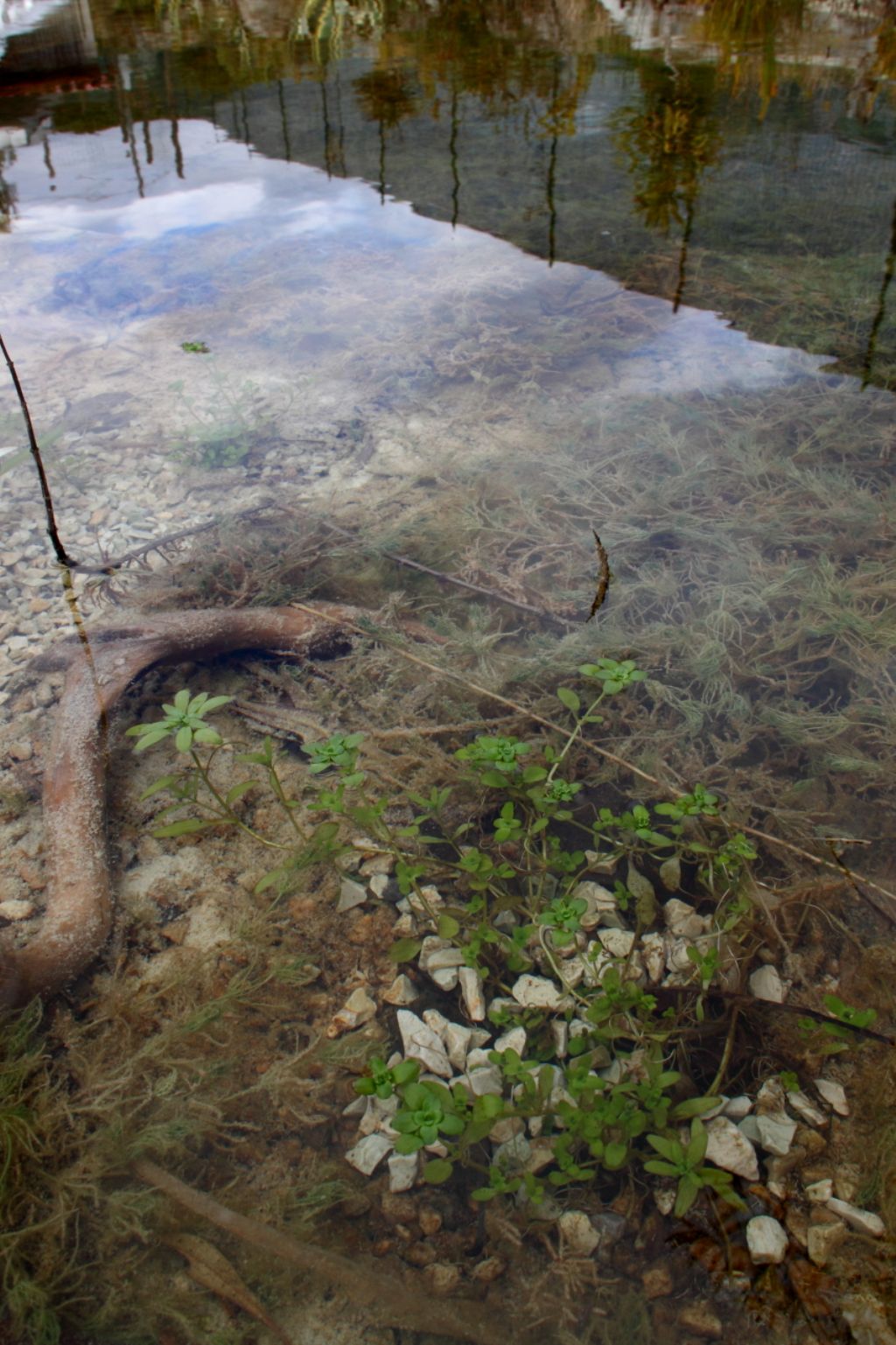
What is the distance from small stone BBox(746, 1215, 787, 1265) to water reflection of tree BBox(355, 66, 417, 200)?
6186 mm

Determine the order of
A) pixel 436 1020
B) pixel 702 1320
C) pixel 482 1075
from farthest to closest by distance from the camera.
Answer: pixel 436 1020
pixel 482 1075
pixel 702 1320

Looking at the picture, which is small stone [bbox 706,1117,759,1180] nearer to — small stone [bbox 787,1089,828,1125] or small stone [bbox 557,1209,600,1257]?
small stone [bbox 787,1089,828,1125]

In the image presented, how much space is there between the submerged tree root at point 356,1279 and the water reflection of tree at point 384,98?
6.05 meters

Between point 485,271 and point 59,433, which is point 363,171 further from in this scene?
point 59,433

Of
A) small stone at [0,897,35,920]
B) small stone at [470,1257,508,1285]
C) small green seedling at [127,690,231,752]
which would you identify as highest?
small green seedling at [127,690,231,752]

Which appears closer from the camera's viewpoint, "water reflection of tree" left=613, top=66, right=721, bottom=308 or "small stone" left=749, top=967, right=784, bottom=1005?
"small stone" left=749, top=967, right=784, bottom=1005

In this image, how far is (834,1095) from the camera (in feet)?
5.56

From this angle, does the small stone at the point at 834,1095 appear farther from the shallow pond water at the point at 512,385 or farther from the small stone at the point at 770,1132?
the shallow pond water at the point at 512,385

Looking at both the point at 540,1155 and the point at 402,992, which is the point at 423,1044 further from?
A: the point at 540,1155

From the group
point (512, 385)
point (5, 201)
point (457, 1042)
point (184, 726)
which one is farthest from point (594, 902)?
point (5, 201)

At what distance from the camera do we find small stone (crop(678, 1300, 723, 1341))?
142cm

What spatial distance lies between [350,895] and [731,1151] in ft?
3.24

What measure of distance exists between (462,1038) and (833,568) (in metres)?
1.92

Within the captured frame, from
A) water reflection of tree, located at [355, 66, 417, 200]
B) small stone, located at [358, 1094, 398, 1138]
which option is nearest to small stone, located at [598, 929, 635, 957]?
small stone, located at [358, 1094, 398, 1138]
